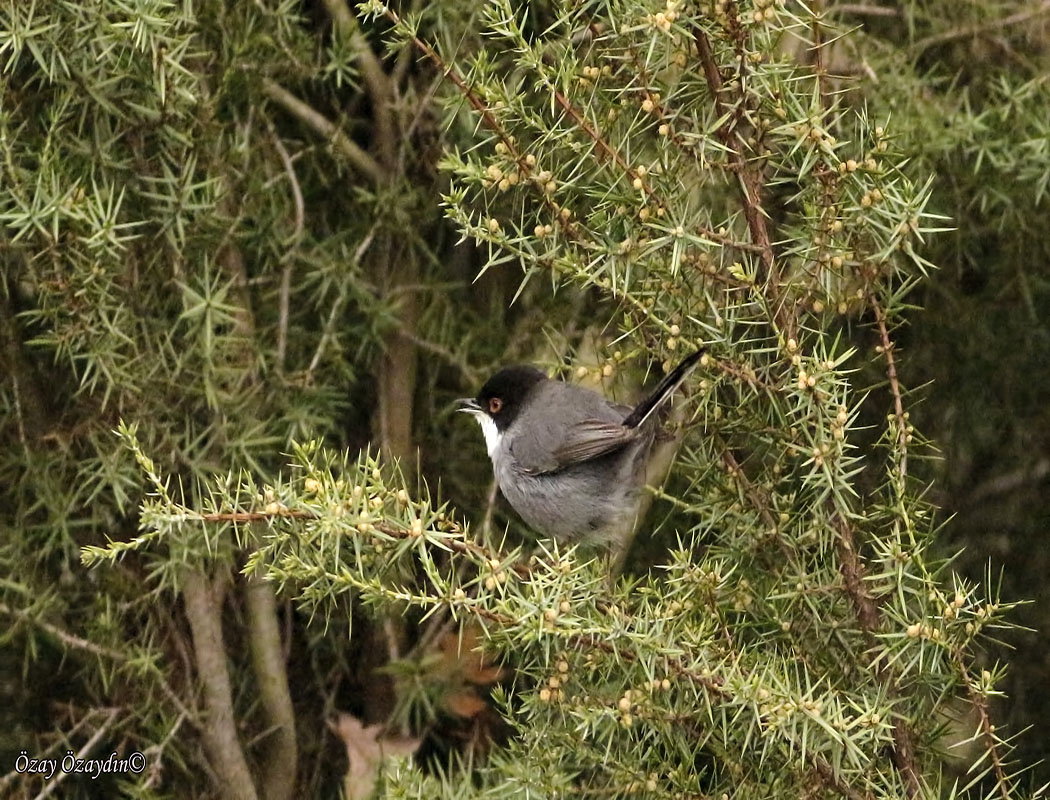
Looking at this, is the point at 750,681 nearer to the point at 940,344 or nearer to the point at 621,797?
the point at 621,797

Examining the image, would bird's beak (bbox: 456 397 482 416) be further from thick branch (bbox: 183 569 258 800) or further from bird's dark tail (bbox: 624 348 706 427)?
thick branch (bbox: 183 569 258 800)

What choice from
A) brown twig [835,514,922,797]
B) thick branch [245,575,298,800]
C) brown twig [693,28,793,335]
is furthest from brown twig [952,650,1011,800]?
thick branch [245,575,298,800]

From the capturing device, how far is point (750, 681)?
180cm

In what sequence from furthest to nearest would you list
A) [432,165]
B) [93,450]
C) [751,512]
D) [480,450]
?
[480,450], [432,165], [93,450], [751,512]

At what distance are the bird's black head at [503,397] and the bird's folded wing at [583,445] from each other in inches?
6.0

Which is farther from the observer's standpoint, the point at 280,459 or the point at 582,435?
the point at 582,435

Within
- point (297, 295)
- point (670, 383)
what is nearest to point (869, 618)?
point (670, 383)

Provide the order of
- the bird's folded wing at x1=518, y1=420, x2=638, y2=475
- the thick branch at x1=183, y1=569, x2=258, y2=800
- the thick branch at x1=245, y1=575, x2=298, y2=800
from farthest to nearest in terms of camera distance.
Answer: the bird's folded wing at x1=518, y1=420, x2=638, y2=475
the thick branch at x1=245, y1=575, x2=298, y2=800
the thick branch at x1=183, y1=569, x2=258, y2=800

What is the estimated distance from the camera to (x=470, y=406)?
10.8ft

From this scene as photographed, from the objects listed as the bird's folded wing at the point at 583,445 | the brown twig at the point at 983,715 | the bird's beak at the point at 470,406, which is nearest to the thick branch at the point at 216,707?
the bird's beak at the point at 470,406

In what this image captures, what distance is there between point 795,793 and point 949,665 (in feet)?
0.99

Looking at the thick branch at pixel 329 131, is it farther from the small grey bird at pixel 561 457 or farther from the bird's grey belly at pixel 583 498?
the bird's grey belly at pixel 583 498

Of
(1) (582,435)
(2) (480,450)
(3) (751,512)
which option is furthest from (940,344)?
(3) (751,512)

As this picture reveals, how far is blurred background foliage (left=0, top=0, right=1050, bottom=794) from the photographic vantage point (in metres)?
2.55
